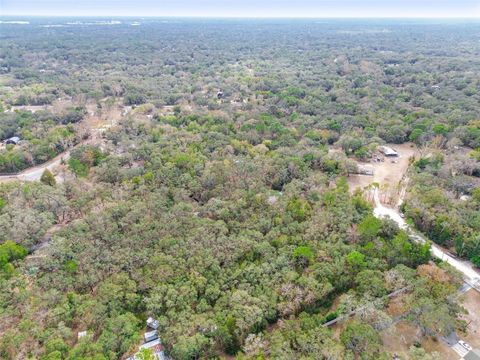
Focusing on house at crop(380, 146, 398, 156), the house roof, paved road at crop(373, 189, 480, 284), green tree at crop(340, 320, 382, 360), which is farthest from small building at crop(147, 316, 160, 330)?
the house roof

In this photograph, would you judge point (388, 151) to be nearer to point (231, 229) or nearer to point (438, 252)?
point (438, 252)

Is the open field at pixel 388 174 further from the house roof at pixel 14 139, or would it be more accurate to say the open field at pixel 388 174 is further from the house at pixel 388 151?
the house roof at pixel 14 139

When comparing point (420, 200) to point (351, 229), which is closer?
point (351, 229)

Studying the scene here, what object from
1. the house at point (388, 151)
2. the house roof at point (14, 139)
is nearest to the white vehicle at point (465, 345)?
the house at point (388, 151)

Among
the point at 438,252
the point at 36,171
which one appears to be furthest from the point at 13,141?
the point at 438,252

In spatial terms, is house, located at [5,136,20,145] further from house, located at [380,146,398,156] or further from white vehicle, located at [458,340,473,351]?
white vehicle, located at [458,340,473,351]

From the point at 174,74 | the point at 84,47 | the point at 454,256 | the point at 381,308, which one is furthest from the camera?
the point at 84,47

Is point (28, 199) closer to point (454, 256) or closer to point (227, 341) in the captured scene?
point (227, 341)

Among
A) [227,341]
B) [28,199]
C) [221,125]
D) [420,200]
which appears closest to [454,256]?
[420,200]
